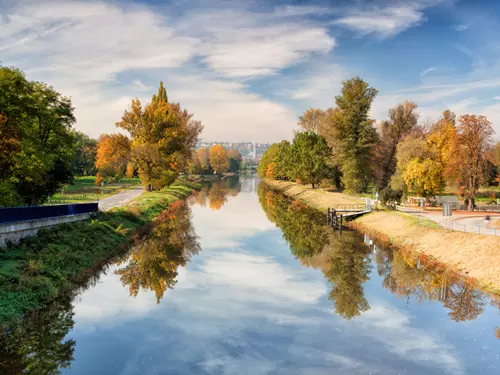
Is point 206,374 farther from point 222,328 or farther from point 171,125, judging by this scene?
point 171,125

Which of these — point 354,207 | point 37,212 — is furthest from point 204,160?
point 37,212

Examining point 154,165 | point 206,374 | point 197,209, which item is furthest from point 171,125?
point 206,374

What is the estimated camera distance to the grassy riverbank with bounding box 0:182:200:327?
2255 centimetres

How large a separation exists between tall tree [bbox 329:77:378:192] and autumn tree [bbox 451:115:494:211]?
66.1 ft

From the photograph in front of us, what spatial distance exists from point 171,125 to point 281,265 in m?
41.7

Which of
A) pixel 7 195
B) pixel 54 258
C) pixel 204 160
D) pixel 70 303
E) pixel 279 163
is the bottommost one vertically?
pixel 70 303

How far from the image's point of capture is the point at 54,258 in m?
28.3

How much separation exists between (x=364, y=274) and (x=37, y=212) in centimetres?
2407

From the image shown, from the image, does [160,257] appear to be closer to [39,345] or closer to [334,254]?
[334,254]

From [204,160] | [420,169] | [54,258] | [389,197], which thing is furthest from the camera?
[204,160]

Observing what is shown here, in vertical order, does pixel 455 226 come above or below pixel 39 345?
above

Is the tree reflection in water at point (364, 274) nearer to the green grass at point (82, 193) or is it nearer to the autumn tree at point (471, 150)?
the autumn tree at point (471, 150)

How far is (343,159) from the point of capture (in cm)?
7362

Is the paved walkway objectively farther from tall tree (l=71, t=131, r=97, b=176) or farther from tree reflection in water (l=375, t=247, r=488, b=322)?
tall tree (l=71, t=131, r=97, b=176)
